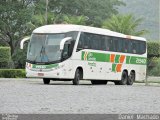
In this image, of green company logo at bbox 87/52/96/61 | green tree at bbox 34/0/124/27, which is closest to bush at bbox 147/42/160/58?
green tree at bbox 34/0/124/27

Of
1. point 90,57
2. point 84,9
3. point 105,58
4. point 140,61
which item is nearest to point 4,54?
point 140,61

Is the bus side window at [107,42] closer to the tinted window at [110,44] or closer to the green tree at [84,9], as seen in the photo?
the tinted window at [110,44]

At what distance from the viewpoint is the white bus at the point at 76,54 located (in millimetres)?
32219

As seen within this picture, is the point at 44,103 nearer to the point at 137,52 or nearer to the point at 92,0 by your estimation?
the point at 137,52

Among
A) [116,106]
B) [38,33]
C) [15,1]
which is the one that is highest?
[15,1]

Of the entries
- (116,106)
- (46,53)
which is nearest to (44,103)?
(116,106)

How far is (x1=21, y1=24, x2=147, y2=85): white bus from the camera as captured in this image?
106 feet

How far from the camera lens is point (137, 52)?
40.1 meters

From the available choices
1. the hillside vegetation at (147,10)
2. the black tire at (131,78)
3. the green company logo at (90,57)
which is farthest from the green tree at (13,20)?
the hillside vegetation at (147,10)

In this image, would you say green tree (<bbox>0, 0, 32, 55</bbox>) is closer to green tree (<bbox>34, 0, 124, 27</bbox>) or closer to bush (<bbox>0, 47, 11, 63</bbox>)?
green tree (<bbox>34, 0, 124, 27</bbox>)

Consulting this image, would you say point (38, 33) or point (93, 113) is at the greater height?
point (38, 33)

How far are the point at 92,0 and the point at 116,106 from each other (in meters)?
64.4

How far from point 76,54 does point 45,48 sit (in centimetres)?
174

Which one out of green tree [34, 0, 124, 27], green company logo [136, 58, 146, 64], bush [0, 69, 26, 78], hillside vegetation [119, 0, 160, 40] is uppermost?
hillside vegetation [119, 0, 160, 40]
